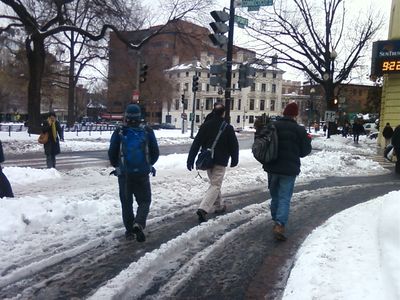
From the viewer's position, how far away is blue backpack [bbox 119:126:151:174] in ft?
18.9

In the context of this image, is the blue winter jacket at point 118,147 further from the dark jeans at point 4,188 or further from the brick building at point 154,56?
the brick building at point 154,56

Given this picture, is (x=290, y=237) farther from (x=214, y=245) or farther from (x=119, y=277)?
(x=119, y=277)

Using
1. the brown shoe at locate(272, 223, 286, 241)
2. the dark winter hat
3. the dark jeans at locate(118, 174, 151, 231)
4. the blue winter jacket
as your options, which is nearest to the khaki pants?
the brown shoe at locate(272, 223, 286, 241)

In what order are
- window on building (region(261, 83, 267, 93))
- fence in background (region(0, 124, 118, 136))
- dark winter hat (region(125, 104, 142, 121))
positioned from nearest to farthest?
dark winter hat (region(125, 104, 142, 121))
fence in background (region(0, 124, 118, 136))
window on building (region(261, 83, 267, 93))

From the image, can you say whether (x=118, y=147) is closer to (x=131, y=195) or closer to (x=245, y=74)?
(x=131, y=195)

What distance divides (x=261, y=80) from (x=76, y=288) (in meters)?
113

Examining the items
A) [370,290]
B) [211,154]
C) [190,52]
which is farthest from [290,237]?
[190,52]

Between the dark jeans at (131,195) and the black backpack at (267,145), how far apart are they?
61.7 inches

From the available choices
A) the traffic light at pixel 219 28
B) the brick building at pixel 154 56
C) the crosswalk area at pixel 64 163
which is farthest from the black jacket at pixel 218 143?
the brick building at pixel 154 56

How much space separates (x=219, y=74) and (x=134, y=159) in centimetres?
785

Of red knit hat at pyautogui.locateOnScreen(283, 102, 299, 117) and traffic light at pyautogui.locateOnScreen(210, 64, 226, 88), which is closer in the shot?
red knit hat at pyautogui.locateOnScreen(283, 102, 299, 117)

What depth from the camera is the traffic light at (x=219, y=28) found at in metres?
12.6

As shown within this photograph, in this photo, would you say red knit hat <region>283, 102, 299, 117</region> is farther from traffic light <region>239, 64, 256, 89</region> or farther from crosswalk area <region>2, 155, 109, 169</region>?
crosswalk area <region>2, 155, 109, 169</region>

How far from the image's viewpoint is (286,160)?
20.7 feet
